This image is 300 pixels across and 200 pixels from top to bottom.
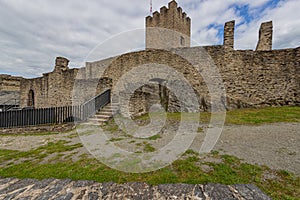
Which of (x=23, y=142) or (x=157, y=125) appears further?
(x=157, y=125)

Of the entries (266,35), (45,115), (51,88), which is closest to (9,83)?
(51,88)

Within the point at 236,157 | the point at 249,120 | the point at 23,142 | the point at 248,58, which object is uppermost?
the point at 248,58

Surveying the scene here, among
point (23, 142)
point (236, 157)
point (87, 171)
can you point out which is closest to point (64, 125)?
point (23, 142)

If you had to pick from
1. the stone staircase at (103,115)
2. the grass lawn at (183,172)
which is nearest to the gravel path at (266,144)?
the grass lawn at (183,172)

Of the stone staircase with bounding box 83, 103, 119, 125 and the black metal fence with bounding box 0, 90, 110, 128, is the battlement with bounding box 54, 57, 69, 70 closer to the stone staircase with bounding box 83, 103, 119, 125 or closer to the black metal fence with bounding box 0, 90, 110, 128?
the black metal fence with bounding box 0, 90, 110, 128

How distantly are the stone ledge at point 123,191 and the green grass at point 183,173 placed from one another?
13 cm

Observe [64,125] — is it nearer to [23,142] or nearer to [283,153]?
[23,142]

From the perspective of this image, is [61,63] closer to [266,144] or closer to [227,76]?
[227,76]

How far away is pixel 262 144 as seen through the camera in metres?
3.95

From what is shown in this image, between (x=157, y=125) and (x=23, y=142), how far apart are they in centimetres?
524

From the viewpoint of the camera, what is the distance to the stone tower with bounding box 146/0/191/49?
20.1m

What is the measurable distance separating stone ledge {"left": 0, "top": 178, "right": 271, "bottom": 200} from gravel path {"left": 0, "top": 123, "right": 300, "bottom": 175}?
1.25 metres

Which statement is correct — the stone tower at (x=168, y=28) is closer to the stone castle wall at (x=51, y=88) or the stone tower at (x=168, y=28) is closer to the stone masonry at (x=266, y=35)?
the stone masonry at (x=266, y=35)

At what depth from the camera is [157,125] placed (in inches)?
253
